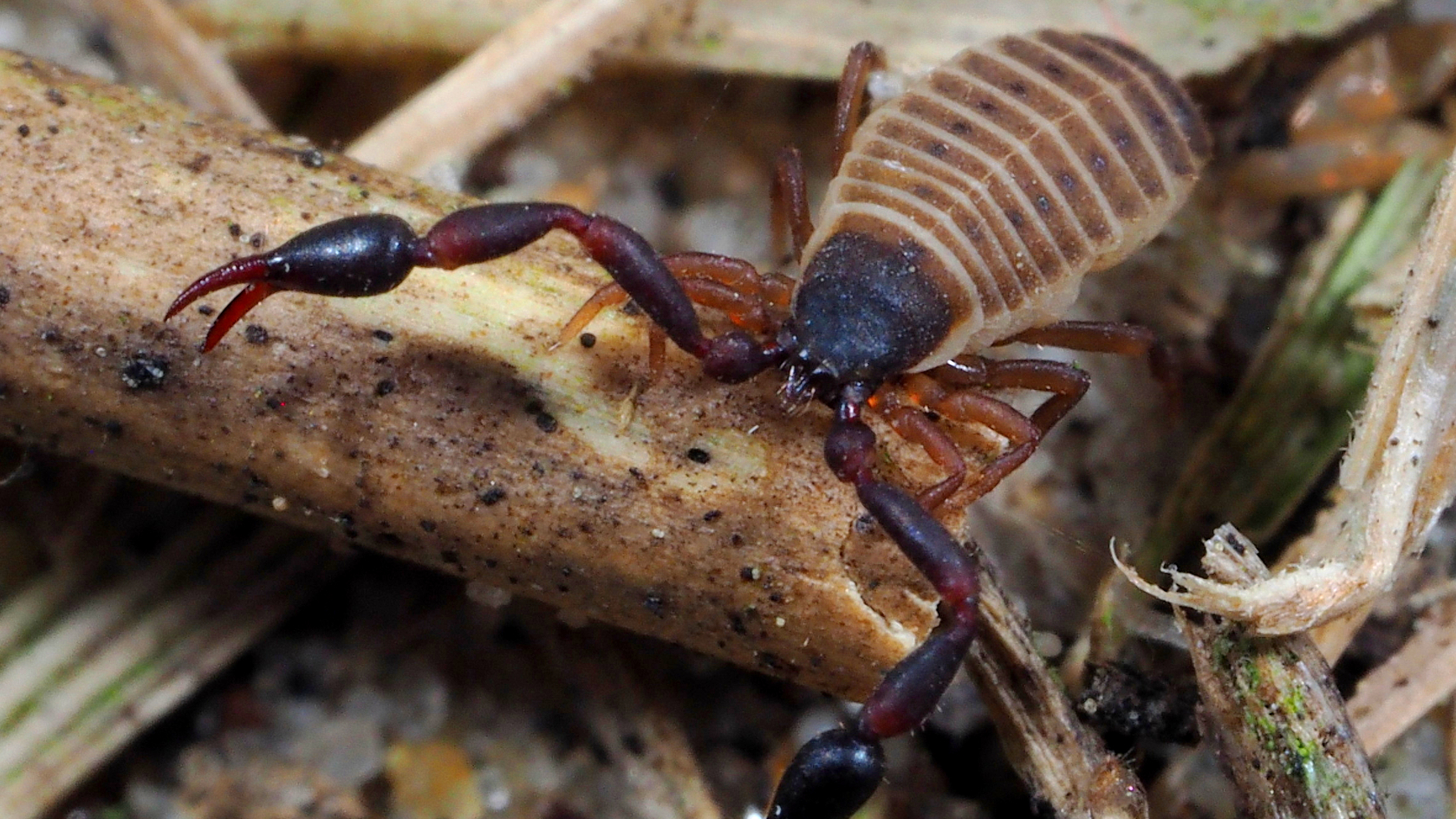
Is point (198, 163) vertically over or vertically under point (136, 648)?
over

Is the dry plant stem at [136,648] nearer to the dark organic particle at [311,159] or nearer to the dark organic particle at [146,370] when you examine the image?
the dark organic particle at [146,370]

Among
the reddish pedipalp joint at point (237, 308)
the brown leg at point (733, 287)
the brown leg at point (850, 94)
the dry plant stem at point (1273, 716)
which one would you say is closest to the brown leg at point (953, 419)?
the brown leg at point (733, 287)

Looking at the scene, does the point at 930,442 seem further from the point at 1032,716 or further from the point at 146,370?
the point at 146,370

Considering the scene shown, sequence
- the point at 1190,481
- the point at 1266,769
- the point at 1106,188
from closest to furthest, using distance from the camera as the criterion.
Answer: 1. the point at 1266,769
2. the point at 1106,188
3. the point at 1190,481

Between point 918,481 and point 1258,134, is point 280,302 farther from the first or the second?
point 1258,134

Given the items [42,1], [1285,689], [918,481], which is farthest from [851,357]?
[42,1]

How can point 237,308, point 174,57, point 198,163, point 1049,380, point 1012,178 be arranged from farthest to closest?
point 174,57 < point 1049,380 < point 1012,178 < point 198,163 < point 237,308

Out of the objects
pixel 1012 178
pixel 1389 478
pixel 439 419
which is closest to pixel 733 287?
pixel 1012 178
